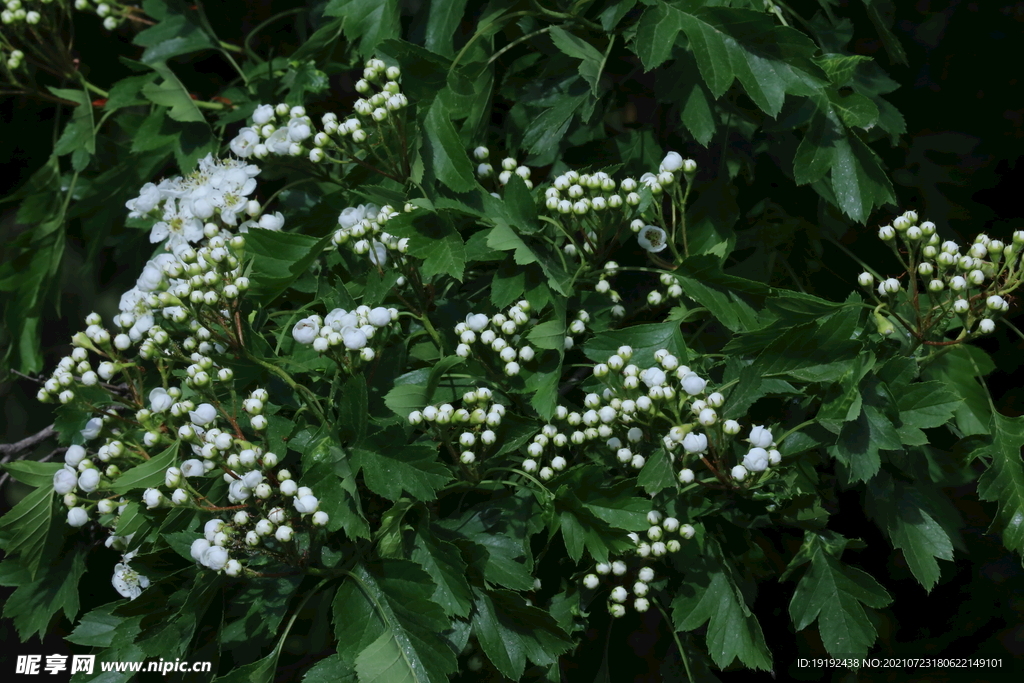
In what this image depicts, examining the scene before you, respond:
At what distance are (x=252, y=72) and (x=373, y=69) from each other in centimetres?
70

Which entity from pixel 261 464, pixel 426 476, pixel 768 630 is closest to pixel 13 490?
pixel 261 464

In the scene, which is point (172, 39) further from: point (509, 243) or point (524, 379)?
point (524, 379)

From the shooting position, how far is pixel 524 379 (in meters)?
1.38

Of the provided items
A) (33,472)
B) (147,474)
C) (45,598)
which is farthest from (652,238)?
(45,598)

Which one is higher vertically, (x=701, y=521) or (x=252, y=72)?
(x=252, y=72)

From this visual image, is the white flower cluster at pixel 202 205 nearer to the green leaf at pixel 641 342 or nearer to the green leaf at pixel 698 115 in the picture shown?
the green leaf at pixel 641 342

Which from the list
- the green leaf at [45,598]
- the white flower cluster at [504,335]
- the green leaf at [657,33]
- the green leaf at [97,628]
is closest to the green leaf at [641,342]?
the white flower cluster at [504,335]

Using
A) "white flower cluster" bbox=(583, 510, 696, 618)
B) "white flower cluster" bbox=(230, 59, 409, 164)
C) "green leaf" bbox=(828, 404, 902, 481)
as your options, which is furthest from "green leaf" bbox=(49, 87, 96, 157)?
"green leaf" bbox=(828, 404, 902, 481)

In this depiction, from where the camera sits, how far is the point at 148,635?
134cm

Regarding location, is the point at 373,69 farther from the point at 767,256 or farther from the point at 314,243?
the point at 767,256

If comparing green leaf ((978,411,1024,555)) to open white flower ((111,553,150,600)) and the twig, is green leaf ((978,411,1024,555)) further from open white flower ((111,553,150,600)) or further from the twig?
the twig

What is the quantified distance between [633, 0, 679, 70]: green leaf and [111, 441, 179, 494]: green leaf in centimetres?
106

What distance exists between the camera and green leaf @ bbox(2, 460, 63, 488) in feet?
5.17

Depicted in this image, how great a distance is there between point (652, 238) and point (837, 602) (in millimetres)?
761
